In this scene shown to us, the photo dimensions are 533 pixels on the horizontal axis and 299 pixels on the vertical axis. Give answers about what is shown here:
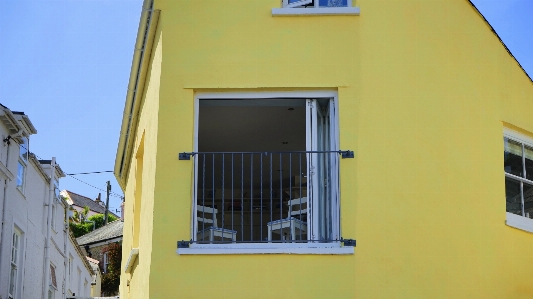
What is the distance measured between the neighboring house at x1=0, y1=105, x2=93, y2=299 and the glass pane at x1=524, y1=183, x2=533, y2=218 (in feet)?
43.7

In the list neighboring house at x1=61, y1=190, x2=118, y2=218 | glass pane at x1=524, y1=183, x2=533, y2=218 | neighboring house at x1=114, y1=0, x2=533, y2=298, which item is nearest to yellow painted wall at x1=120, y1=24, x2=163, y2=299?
neighboring house at x1=114, y1=0, x2=533, y2=298

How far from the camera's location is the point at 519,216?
429 inches

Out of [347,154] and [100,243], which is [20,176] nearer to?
[347,154]

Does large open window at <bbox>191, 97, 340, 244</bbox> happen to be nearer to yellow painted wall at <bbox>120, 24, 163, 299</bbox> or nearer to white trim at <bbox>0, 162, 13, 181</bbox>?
yellow painted wall at <bbox>120, 24, 163, 299</bbox>

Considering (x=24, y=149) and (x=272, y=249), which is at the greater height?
(x=24, y=149)

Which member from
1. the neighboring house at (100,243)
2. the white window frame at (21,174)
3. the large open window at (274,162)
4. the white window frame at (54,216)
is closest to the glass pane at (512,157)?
the large open window at (274,162)

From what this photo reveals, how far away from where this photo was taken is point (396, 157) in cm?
1024

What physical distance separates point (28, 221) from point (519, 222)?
17250 mm

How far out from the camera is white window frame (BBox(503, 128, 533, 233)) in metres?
10.6

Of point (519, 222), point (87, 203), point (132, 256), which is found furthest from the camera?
point (87, 203)

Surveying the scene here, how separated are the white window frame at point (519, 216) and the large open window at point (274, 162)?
213 cm

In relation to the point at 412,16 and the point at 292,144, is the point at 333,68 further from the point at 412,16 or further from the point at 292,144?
the point at 292,144

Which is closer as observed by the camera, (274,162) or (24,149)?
(274,162)

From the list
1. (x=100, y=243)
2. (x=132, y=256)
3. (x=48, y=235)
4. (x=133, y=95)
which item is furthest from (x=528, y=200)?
(x=100, y=243)
